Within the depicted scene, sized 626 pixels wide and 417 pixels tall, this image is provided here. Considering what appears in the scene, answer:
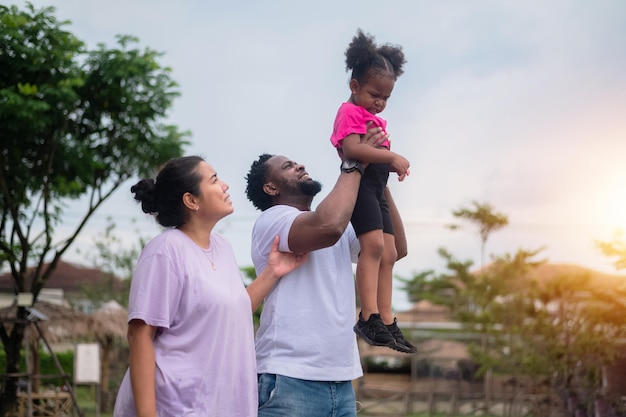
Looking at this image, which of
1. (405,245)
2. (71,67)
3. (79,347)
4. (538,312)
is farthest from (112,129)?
(405,245)

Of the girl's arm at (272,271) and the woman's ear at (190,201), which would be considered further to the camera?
the girl's arm at (272,271)

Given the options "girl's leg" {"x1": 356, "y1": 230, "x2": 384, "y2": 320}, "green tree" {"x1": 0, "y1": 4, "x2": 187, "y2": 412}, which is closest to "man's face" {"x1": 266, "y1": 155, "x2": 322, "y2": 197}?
"girl's leg" {"x1": 356, "y1": 230, "x2": 384, "y2": 320}

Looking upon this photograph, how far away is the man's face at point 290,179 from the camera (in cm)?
312

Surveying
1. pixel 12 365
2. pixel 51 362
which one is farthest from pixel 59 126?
pixel 51 362

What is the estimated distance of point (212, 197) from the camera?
277 centimetres

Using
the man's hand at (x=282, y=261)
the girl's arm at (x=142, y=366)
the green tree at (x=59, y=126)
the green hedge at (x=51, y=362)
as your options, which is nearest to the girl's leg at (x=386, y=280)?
the man's hand at (x=282, y=261)

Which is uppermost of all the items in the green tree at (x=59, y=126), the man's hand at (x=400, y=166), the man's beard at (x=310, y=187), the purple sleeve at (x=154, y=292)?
the green tree at (x=59, y=126)

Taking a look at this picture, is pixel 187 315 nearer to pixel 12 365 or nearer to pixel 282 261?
pixel 282 261

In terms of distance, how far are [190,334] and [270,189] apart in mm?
730

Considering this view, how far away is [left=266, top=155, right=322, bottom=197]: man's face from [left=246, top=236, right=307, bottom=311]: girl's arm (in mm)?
259

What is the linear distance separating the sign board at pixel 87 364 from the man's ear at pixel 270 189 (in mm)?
14490

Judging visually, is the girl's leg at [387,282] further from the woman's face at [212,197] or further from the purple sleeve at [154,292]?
the purple sleeve at [154,292]

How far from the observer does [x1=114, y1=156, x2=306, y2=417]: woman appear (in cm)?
254

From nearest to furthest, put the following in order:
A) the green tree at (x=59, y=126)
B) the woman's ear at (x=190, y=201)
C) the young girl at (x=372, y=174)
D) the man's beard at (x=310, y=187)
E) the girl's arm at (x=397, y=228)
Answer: the woman's ear at (x=190, y=201) → the young girl at (x=372, y=174) → the man's beard at (x=310, y=187) → the girl's arm at (x=397, y=228) → the green tree at (x=59, y=126)
